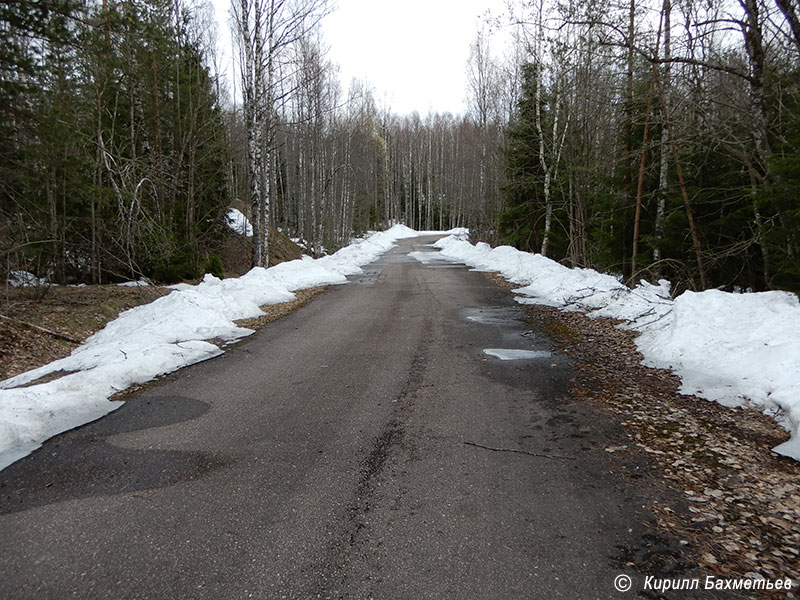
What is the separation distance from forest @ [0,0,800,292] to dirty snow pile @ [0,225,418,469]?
2.10 metres

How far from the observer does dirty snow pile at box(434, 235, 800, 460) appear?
4.43 m

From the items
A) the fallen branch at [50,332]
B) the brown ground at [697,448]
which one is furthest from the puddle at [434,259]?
the fallen branch at [50,332]

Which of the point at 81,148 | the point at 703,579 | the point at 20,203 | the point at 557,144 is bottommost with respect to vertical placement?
the point at 703,579

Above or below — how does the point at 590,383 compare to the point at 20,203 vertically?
below

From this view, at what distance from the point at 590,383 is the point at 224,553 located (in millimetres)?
4287

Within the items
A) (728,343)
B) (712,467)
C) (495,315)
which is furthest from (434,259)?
(712,467)

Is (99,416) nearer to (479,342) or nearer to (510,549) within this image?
(510,549)

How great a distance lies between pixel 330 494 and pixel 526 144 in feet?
60.5

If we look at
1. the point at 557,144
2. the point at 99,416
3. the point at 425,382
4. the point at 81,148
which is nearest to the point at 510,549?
the point at 425,382

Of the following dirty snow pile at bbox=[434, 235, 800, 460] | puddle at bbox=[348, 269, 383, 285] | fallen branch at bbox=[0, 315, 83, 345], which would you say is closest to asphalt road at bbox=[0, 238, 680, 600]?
dirty snow pile at bbox=[434, 235, 800, 460]

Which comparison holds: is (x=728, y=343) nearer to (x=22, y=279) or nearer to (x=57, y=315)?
(x=57, y=315)

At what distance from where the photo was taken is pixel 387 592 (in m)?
2.27

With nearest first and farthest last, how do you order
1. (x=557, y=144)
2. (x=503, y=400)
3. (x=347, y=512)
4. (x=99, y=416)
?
(x=347, y=512), (x=99, y=416), (x=503, y=400), (x=557, y=144)

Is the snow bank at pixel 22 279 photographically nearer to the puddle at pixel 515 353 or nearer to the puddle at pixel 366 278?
the puddle at pixel 366 278
